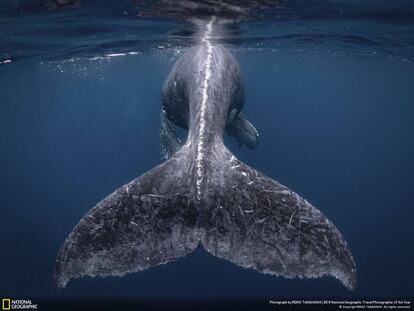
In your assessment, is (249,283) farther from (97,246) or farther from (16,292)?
(97,246)

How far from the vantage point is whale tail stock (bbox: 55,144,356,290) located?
5602mm

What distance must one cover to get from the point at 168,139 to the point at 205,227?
646 centimetres

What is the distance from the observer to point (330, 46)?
73.4 ft

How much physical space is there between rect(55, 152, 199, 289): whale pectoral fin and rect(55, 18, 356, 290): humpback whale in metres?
0.01

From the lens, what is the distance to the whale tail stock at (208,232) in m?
5.60

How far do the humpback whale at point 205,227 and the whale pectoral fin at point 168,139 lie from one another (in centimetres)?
498

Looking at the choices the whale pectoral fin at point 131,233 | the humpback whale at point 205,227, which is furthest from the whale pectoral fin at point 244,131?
the whale pectoral fin at point 131,233

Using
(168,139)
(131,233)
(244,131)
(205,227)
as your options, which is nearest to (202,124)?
(205,227)

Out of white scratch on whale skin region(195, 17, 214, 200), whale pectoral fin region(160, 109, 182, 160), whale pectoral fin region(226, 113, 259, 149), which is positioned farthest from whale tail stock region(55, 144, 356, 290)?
whale pectoral fin region(226, 113, 259, 149)

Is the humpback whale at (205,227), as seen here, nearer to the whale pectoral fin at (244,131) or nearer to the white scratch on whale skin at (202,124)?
the white scratch on whale skin at (202,124)

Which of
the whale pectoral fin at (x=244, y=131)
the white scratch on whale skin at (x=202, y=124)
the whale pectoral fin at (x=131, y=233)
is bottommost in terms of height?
the whale pectoral fin at (x=244, y=131)

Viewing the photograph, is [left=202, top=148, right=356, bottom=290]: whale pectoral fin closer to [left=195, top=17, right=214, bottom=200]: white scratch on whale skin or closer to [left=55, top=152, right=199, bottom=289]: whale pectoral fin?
[left=195, top=17, right=214, bottom=200]: white scratch on whale skin

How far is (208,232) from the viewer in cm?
588

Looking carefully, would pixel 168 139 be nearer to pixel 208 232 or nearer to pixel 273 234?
pixel 208 232
